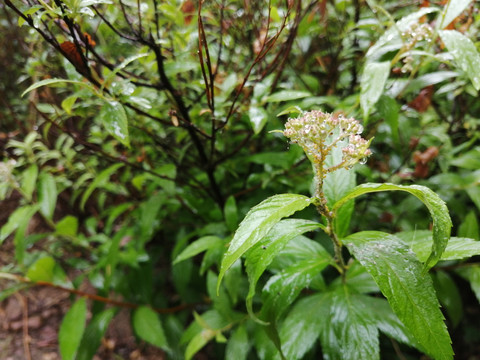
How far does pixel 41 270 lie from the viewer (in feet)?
3.95

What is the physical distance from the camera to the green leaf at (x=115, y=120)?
2.37 ft

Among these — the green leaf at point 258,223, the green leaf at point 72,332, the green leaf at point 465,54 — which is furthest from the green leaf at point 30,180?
the green leaf at point 465,54

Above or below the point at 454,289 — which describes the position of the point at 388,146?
above

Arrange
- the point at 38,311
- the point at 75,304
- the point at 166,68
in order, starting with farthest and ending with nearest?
the point at 38,311
the point at 75,304
the point at 166,68

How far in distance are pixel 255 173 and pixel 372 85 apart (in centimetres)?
58

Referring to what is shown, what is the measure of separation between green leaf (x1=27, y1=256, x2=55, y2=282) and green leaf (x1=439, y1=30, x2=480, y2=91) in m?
1.54

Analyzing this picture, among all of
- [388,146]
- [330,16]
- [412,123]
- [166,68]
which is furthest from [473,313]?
[166,68]

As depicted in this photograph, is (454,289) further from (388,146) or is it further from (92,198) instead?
(92,198)

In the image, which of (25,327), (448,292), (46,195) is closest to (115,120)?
(46,195)

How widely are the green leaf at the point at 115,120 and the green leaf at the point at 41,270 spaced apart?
799 mm

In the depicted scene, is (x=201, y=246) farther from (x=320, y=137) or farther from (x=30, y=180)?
(x=30, y=180)

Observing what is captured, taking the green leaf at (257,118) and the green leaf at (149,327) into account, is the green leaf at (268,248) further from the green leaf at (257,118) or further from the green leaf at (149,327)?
the green leaf at (149,327)

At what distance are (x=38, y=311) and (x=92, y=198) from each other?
809 mm

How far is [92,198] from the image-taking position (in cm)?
199
